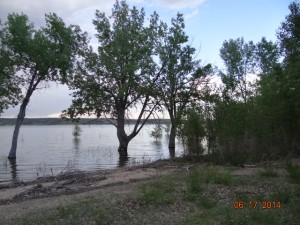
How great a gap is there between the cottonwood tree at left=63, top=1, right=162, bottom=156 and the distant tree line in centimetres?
11

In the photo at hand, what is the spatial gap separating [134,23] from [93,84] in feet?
26.0

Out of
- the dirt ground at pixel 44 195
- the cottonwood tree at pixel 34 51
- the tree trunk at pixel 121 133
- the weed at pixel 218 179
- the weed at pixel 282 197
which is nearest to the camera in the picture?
the weed at pixel 282 197

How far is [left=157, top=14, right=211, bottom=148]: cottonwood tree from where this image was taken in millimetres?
39922

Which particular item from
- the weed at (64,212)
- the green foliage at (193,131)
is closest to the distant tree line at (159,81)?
the green foliage at (193,131)

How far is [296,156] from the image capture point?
19.3 m

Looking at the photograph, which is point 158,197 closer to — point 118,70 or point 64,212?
point 64,212

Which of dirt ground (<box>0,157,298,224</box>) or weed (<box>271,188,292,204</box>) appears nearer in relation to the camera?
weed (<box>271,188,292,204</box>)

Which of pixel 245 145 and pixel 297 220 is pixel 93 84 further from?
pixel 297 220

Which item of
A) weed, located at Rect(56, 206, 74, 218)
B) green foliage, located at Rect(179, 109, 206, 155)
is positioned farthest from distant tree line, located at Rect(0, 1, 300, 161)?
weed, located at Rect(56, 206, 74, 218)

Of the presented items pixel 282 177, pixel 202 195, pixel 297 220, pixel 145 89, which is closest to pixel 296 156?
pixel 282 177

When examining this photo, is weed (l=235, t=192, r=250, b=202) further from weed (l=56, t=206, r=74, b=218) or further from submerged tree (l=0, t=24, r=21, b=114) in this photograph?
submerged tree (l=0, t=24, r=21, b=114)

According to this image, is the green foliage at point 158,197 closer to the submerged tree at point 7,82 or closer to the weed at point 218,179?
the weed at point 218,179

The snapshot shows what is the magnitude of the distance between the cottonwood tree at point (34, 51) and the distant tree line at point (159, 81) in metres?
0.09

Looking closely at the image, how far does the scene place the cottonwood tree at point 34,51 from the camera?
99.0ft
